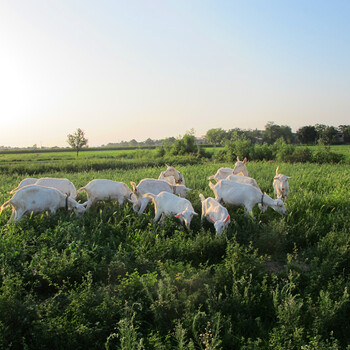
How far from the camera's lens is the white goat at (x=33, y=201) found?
7.67 metres

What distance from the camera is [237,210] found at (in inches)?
348

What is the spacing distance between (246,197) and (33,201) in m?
5.39

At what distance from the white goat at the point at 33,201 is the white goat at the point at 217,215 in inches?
152

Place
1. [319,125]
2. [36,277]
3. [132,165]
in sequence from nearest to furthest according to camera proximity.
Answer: [36,277]
[132,165]
[319,125]

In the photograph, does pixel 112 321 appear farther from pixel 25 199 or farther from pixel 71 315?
pixel 25 199

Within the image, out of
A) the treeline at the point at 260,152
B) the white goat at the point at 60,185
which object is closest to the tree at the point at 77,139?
the treeline at the point at 260,152

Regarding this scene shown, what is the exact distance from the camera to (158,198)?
26.2ft

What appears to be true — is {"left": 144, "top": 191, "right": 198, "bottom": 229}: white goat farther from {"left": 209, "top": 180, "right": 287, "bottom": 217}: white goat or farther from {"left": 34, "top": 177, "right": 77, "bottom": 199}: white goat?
{"left": 34, "top": 177, "right": 77, "bottom": 199}: white goat

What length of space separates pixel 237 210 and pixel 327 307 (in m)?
4.65

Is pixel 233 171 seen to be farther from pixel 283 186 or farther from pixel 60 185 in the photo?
pixel 60 185

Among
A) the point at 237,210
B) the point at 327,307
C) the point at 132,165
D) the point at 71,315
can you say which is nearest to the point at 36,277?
the point at 71,315

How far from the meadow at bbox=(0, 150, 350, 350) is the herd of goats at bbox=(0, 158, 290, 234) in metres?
0.33

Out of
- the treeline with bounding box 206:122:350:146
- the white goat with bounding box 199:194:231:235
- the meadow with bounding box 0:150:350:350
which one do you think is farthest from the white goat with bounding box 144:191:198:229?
the treeline with bounding box 206:122:350:146

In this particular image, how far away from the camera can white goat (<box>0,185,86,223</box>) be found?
25.2 ft
